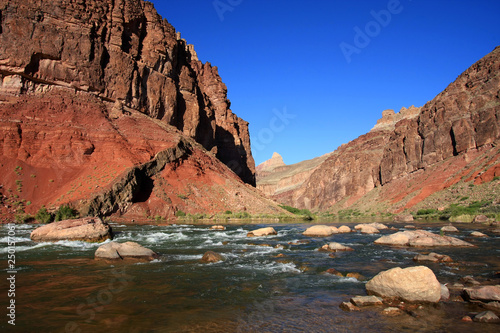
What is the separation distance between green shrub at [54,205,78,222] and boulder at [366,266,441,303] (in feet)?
105

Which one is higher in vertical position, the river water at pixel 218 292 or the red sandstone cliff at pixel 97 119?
the red sandstone cliff at pixel 97 119

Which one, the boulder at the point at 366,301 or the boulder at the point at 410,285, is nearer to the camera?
the boulder at the point at 366,301

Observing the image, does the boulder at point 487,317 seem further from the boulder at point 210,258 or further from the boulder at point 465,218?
the boulder at point 465,218

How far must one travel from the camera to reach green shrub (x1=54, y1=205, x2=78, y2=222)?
31758 millimetres

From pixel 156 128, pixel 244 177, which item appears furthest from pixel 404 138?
pixel 156 128

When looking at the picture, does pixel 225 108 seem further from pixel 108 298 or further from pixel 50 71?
pixel 108 298

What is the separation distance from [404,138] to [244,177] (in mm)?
47069

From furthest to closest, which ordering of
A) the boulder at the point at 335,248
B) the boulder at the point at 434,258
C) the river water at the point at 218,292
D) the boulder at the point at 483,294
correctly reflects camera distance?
the boulder at the point at 335,248, the boulder at the point at 434,258, the boulder at the point at 483,294, the river water at the point at 218,292

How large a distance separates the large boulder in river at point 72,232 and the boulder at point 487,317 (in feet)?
59.9

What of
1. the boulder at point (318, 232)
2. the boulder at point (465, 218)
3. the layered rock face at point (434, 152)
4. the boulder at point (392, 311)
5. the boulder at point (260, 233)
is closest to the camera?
the boulder at point (392, 311)

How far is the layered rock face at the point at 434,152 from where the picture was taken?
59344 millimetres

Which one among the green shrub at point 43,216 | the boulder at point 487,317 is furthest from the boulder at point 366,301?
the green shrub at point 43,216

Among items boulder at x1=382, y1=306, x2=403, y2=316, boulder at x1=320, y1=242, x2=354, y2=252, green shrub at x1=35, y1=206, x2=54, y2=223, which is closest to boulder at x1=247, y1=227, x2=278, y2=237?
boulder at x1=320, y1=242, x2=354, y2=252

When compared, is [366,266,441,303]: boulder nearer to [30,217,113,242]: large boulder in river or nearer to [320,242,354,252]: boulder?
[320,242,354,252]: boulder
